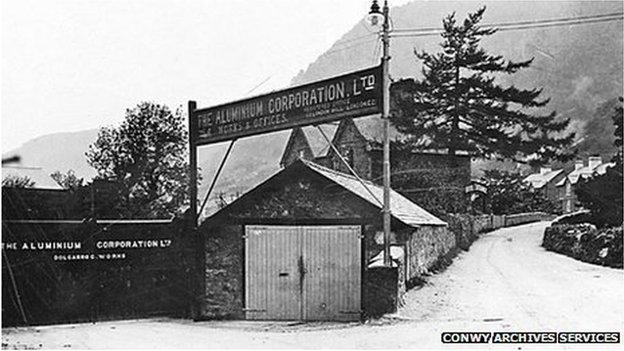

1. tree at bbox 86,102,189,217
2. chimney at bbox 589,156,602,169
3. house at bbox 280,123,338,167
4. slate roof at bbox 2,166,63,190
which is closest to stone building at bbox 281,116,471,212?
house at bbox 280,123,338,167

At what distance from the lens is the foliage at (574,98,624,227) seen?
965 inches

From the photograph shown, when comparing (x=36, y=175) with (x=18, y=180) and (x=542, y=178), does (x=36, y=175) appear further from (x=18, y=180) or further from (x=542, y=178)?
(x=542, y=178)

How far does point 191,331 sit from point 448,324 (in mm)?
4842

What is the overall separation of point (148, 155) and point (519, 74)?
4375 cm

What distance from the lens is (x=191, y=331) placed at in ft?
38.7

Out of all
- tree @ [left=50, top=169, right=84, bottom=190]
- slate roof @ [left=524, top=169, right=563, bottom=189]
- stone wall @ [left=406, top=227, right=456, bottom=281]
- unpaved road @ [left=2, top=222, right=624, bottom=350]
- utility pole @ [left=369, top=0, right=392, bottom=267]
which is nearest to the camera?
unpaved road @ [left=2, top=222, right=624, bottom=350]

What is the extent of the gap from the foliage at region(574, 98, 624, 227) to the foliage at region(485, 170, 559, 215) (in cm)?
1754

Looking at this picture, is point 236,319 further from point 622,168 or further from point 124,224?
point 622,168

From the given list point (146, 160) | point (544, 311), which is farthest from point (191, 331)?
point (146, 160)

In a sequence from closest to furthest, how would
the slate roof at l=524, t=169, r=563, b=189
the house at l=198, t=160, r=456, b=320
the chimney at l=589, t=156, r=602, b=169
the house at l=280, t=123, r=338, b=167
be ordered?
the house at l=198, t=160, r=456, b=320 < the house at l=280, t=123, r=338, b=167 < the chimney at l=589, t=156, r=602, b=169 < the slate roof at l=524, t=169, r=563, b=189

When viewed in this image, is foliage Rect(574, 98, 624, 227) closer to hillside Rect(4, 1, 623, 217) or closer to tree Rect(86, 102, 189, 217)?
hillside Rect(4, 1, 623, 217)

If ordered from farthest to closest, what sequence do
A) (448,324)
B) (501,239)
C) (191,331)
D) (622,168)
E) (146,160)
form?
(501,239)
(146,160)
(622,168)
(191,331)
(448,324)

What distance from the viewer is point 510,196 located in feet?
158

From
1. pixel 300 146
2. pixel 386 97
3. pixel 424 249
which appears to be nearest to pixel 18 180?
pixel 424 249
